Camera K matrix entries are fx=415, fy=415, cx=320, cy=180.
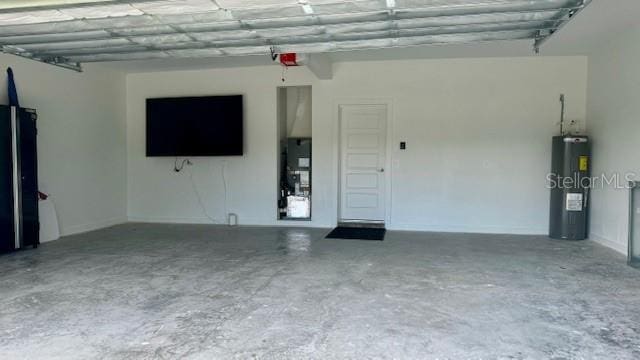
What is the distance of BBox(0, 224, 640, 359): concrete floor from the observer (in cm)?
249

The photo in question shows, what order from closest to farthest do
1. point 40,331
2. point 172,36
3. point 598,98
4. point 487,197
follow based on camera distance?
point 40,331 → point 172,36 → point 598,98 → point 487,197

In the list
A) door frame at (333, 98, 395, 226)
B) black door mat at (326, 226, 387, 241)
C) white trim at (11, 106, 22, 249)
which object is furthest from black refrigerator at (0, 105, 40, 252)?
door frame at (333, 98, 395, 226)

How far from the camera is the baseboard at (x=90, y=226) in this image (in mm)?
6120

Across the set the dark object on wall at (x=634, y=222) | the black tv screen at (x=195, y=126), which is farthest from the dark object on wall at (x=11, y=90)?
the dark object on wall at (x=634, y=222)

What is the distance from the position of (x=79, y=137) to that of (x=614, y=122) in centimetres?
743

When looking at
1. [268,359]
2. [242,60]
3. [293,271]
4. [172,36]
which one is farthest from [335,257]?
[242,60]

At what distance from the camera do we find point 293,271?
4137 mm

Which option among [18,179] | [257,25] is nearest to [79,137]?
[18,179]

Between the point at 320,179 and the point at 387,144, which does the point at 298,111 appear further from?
the point at 387,144

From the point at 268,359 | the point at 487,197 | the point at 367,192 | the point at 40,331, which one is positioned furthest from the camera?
the point at 367,192

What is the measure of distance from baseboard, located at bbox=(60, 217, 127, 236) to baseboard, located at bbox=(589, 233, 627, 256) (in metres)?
7.39

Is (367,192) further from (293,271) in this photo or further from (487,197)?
(293,271)

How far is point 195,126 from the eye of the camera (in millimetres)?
6910

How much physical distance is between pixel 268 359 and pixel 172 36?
299 centimetres
